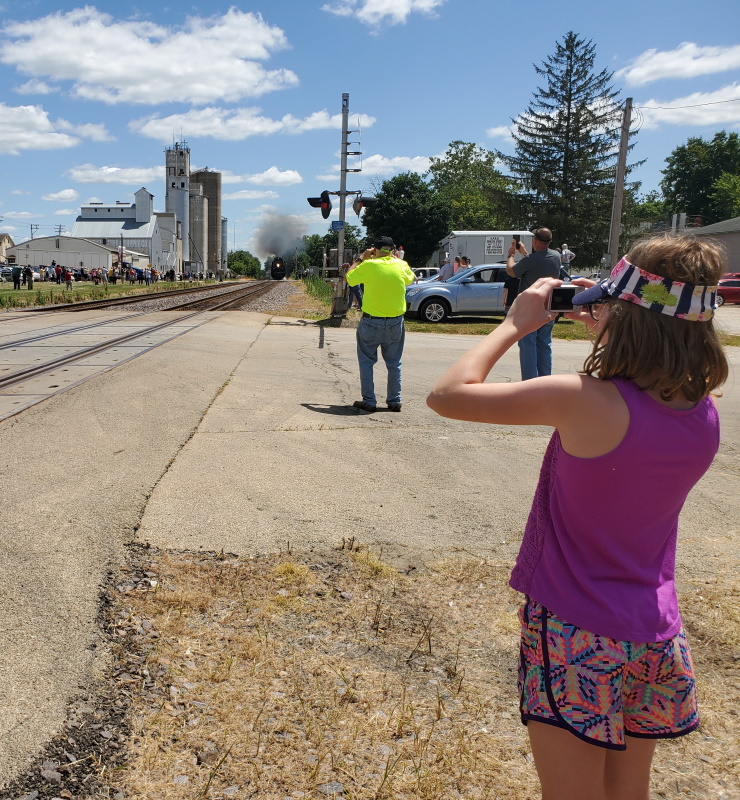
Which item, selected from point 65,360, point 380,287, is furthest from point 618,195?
point 65,360

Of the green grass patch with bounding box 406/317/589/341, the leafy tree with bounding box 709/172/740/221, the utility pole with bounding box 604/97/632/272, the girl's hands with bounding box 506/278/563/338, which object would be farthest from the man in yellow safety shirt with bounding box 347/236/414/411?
the leafy tree with bounding box 709/172/740/221

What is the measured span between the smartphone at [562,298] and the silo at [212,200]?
195 metres

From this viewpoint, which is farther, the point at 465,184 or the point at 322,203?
the point at 465,184

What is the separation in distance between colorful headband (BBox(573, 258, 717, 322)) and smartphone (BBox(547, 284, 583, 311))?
0.46ft

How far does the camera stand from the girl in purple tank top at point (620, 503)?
150 centimetres

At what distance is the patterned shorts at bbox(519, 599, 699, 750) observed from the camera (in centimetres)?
152

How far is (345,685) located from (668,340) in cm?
179

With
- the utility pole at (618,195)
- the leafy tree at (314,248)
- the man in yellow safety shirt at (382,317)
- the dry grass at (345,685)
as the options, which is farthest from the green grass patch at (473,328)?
the leafy tree at (314,248)

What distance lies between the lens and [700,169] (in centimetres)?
8269

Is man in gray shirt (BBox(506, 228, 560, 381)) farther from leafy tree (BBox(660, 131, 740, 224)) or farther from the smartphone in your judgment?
leafy tree (BBox(660, 131, 740, 224))

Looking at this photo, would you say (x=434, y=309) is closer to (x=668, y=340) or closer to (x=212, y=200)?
(x=668, y=340)

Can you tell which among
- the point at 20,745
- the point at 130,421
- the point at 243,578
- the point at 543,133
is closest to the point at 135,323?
the point at 130,421

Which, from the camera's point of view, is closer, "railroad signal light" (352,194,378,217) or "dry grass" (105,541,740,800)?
"dry grass" (105,541,740,800)

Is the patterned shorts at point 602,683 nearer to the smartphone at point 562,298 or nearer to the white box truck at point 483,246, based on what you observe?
the smartphone at point 562,298
